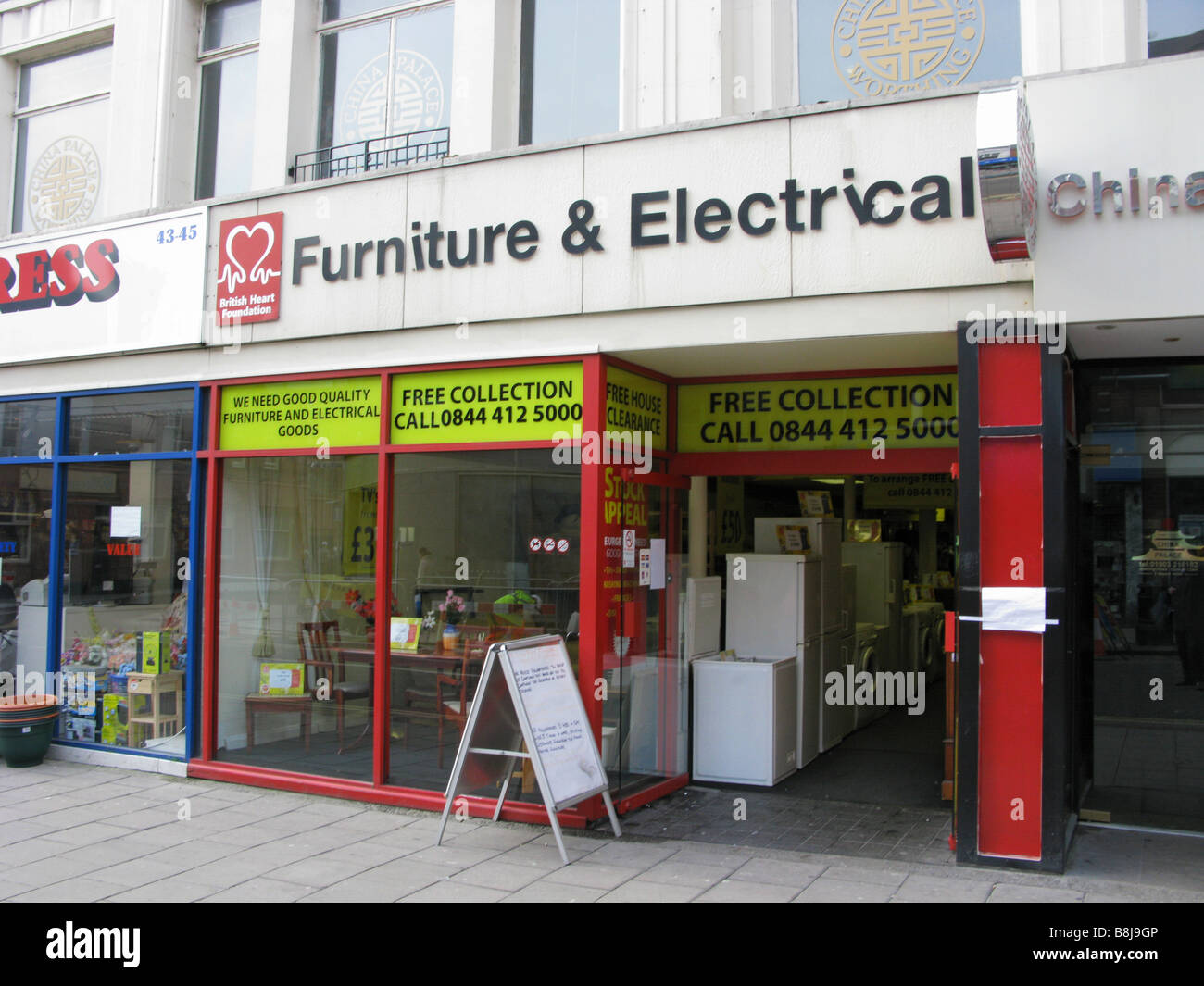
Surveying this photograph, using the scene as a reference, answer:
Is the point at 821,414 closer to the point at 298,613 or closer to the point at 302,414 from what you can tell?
the point at 302,414

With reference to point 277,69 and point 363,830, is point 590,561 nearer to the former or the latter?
point 363,830

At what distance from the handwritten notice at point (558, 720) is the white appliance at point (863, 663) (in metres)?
3.78

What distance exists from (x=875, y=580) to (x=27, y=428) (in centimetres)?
810

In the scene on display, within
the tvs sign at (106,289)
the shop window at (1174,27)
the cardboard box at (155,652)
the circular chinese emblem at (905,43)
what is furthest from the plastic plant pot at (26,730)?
the shop window at (1174,27)

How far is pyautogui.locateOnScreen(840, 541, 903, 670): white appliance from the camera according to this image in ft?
33.9

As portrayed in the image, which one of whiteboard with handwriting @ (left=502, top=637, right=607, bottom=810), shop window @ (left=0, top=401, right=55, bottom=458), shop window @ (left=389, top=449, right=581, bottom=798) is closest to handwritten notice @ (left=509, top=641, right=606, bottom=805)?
whiteboard with handwriting @ (left=502, top=637, right=607, bottom=810)

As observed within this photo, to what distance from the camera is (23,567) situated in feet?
31.8

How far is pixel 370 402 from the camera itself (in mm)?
7715

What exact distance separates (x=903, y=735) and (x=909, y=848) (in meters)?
3.34

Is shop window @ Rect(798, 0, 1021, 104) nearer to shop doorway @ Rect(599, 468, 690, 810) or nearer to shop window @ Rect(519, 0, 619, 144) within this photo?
shop window @ Rect(519, 0, 619, 144)

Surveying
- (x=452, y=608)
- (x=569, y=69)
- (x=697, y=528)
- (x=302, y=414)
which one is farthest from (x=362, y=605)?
(x=569, y=69)

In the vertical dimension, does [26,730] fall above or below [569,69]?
below

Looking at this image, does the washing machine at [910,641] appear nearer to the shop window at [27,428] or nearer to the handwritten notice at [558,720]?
the handwritten notice at [558,720]

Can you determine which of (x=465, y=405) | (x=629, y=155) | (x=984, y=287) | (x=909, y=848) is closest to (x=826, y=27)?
(x=629, y=155)
